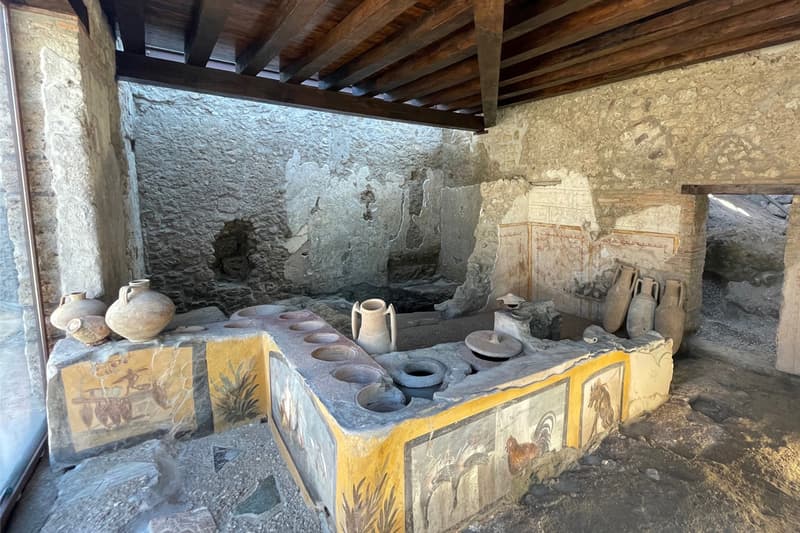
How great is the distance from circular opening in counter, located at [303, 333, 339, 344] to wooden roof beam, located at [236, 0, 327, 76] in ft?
7.30

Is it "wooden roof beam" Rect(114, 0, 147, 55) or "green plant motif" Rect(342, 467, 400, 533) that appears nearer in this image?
"green plant motif" Rect(342, 467, 400, 533)

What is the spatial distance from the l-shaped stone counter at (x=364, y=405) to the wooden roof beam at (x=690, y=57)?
2565 mm

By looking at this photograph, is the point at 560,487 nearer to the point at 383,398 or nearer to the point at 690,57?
the point at 383,398

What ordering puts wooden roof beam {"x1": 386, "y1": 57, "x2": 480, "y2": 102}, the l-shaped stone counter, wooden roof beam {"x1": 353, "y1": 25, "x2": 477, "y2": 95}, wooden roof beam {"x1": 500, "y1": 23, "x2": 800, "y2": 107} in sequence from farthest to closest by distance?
1. wooden roof beam {"x1": 386, "y1": 57, "x2": 480, "y2": 102}
2. wooden roof beam {"x1": 353, "y1": 25, "x2": 477, "y2": 95}
3. wooden roof beam {"x1": 500, "y1": 23, "x2": 800, "y2": 107}
4. the l-shaped stone counter

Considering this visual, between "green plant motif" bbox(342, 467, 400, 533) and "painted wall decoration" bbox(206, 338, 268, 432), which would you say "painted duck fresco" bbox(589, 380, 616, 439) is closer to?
"green plant motif" bbox(342, 467, 400, 533)

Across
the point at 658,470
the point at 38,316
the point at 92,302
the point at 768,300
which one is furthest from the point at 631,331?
the point at 38,316

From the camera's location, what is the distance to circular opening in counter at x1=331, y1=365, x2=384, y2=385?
2.46m

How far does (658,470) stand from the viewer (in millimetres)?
2648

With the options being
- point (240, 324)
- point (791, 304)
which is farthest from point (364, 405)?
point (791, 304)

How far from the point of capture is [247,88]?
13.0ft

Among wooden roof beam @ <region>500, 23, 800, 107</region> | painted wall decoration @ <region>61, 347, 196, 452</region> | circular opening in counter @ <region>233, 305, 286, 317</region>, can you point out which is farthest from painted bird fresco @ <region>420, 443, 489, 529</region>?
wooden roof beam @ <region>500, 23, 800, 107</region>

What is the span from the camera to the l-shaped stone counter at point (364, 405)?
6.31ft

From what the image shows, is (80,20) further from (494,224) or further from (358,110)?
(494,224)

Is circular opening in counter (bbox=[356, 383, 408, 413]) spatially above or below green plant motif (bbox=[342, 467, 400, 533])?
above
